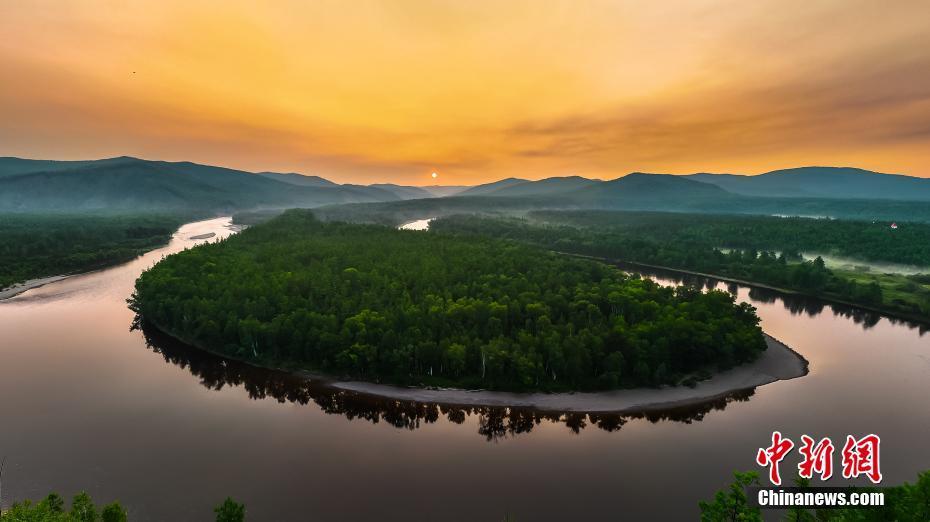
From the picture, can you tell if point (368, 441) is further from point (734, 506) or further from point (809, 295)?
point (809, 295)

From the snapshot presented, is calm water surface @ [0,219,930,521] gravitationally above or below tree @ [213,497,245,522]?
below

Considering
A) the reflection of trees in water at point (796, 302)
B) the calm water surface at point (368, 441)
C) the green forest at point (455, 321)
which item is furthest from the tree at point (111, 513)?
the reflection of trees in water at point (796, 302)

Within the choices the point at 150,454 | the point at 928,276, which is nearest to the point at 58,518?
the point at 150,454

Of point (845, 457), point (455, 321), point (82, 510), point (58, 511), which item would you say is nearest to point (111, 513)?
point (82, 510)

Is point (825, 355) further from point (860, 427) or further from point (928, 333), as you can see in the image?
point (928, 333)

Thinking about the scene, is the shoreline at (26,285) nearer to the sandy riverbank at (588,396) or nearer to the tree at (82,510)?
the sandy riverbank at (588,396)

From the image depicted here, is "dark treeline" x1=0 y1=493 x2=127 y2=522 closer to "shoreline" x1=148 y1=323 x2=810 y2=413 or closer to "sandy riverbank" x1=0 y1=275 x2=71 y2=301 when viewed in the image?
"shoreline" x1=148 y1=323 x2=810 y2=413

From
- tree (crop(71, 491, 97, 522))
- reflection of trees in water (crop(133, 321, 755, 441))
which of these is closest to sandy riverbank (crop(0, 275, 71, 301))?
reflection of trees in water (crop(133, 321, 755, 441))
